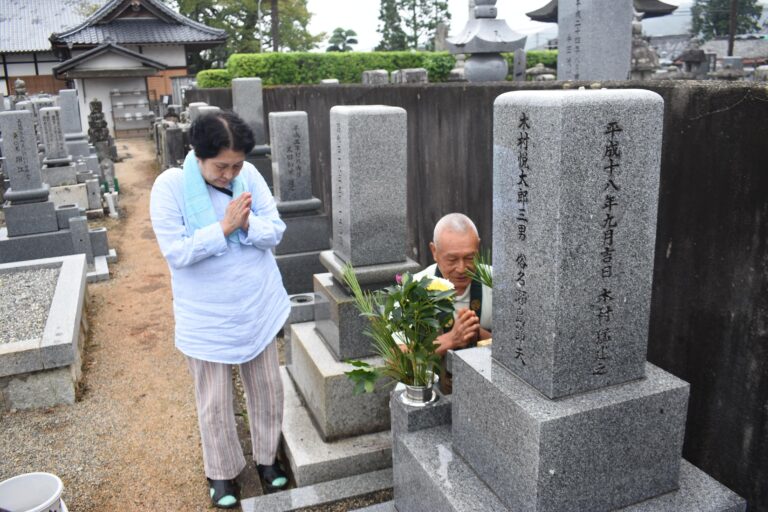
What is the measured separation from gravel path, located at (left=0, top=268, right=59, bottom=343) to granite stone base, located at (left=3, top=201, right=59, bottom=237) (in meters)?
1.46

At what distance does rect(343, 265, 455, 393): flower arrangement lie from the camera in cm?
288

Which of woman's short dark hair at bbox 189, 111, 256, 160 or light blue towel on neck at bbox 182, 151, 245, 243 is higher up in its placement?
woman's short dark hair at bbox 189, 111, 256, 160

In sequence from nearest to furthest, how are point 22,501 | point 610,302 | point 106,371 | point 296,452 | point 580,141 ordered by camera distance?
1. point 580,141
2. point 610,302
3. point 22,501
4. point 296,452
5. point 106,371

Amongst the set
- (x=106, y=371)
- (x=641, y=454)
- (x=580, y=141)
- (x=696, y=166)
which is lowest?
(x=106, y=371)

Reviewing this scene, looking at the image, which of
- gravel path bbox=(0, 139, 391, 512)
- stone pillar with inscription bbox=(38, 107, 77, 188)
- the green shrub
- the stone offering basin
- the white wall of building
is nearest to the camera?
gravel path bbox=(0, 139, 391, 512)

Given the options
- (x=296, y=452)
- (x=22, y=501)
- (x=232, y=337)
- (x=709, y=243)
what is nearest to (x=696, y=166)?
(x=709, y=243)

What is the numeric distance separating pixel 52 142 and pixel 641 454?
11.5 meters

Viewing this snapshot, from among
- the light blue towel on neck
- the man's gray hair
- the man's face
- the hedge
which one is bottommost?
the man's face

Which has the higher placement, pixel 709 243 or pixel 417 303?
pixel 709 243

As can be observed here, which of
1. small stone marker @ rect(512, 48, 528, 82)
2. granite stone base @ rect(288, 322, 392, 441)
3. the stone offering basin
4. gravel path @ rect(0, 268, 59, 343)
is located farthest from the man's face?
small stone marker @ rect(512, 48, 528, 82)

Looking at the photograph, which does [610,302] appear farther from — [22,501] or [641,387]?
[22,501]

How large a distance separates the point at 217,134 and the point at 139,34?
2772 centimetres

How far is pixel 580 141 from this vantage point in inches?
79.7

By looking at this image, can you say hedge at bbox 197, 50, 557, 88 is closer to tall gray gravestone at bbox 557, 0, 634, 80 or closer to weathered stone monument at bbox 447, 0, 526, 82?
weathered stone monument at bbox 447, 0, 526, 82
